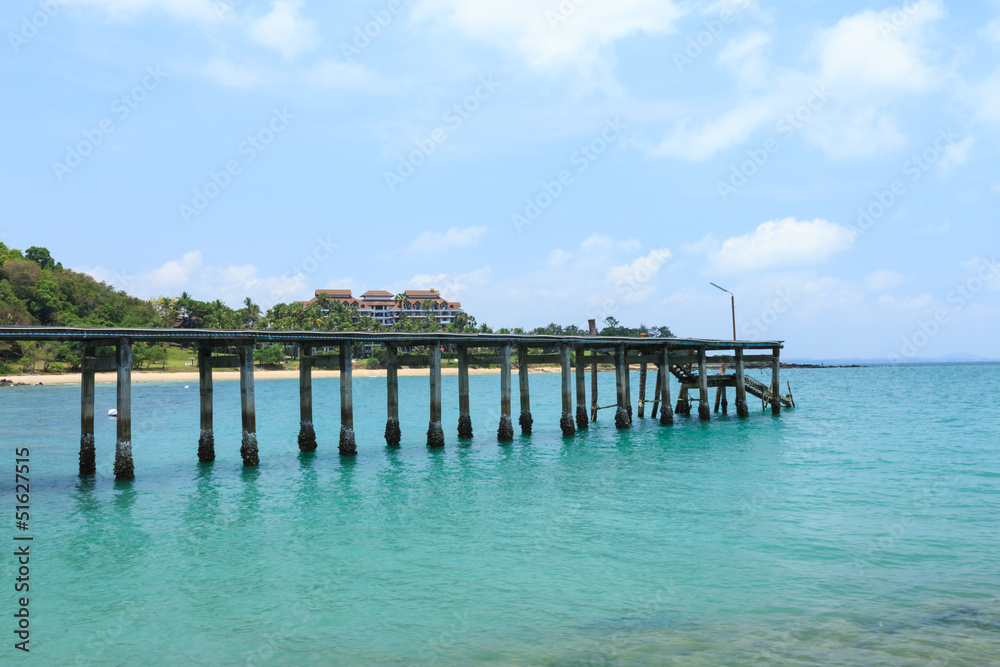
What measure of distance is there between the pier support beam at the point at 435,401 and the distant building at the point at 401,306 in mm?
143232

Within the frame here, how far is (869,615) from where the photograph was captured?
39.2ft

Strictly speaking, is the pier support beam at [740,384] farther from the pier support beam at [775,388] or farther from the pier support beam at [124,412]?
the pier support beam at [124,412]

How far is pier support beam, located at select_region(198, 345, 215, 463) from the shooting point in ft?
84.6

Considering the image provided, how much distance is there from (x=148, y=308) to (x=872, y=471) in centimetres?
12720

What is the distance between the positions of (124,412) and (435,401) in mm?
11734

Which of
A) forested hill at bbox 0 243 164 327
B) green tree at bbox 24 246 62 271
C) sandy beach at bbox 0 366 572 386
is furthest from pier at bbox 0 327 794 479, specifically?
green tree at bbox 24 246 62 271

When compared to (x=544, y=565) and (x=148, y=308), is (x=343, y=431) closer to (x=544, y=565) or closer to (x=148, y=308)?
(x=544, y=565)

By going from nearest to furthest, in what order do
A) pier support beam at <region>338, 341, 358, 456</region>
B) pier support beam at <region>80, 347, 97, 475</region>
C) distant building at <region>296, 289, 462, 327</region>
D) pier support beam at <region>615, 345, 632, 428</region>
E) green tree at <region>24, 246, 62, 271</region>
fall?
pier support beam at <region>80, 347, 97, 475</region> < pier support beam at <region>338, 341, 358, 456</region> < pier support beam at <region>615, 345, 632, 428</region> < green tree at <region>24, 246, 62, 271</region> < distant building at <region>296, 289, 462, 327</region>

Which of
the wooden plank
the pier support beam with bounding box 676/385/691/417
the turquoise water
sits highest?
the wooden plank

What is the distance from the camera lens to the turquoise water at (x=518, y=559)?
11.0 m

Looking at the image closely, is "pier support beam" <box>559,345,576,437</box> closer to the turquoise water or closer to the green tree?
the turquoise water

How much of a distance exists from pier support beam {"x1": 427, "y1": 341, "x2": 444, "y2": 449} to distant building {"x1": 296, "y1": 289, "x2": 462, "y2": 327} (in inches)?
5639

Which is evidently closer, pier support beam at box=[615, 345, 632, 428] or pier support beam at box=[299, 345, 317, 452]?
pier support beam at box=[299, 345, 317, 452]

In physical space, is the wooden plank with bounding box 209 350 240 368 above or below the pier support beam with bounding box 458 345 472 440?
above
